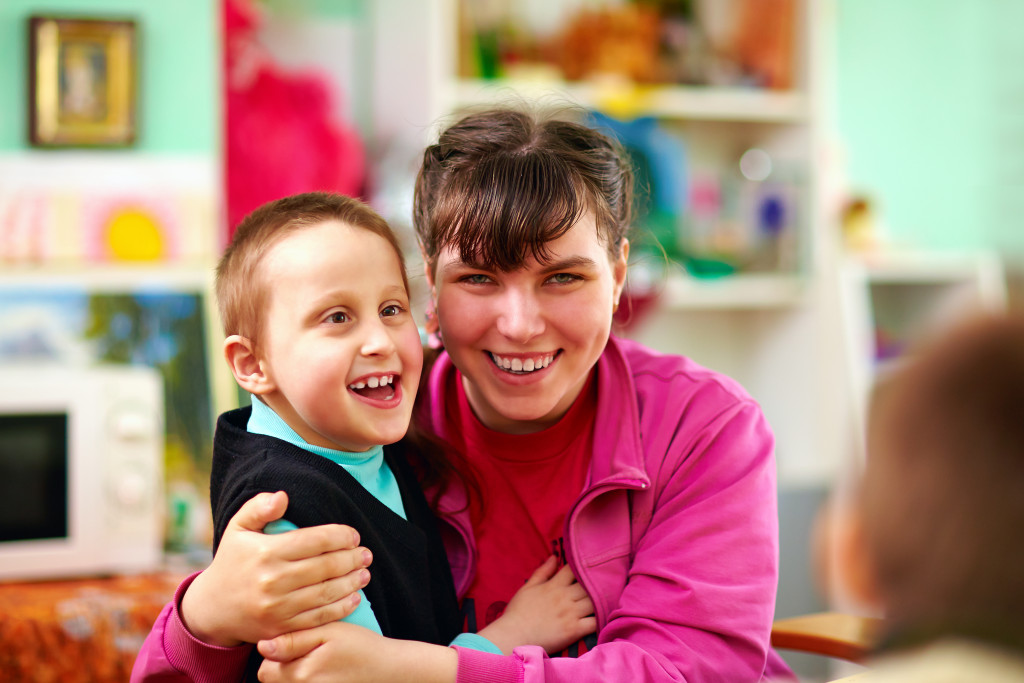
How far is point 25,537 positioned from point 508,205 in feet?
4.64

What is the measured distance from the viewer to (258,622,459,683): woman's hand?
34.9 inches

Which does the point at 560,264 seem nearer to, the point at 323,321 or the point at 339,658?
the point at 323,321

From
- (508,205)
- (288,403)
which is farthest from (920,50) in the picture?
(288,403)

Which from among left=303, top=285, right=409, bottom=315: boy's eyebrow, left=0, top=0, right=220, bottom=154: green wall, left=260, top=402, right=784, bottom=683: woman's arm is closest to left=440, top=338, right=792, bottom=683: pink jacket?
left=260, top=402, right=784, bottom=683: woman's arm

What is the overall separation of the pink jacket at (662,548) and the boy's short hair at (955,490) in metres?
0.45

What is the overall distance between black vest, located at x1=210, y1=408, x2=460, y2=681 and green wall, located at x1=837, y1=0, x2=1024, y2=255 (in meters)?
2.63

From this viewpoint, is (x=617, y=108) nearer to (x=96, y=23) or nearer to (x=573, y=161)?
(x=96, y=23)

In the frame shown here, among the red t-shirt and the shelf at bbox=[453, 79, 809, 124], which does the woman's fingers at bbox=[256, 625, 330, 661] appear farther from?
the shelf at bbox=[453, 79, 809, 124]

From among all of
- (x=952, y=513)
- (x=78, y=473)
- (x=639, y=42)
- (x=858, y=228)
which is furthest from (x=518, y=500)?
(x=858, y=228)

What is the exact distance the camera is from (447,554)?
1.21 m

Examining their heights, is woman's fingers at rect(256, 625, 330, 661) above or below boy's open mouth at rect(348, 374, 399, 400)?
below

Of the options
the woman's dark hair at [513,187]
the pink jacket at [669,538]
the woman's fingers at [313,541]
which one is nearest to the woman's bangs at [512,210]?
the woman's dark hair at [513,187]

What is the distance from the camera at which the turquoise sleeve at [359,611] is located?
93 cm

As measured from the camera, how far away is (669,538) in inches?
43.1
